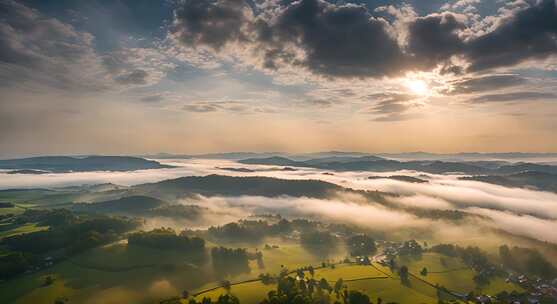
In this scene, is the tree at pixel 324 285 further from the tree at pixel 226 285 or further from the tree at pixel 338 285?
the tree at pixel 226 285

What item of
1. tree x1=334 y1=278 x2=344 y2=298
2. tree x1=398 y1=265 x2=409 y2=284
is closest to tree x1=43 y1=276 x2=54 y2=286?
tree x1=334 y1=278 x2=344 y2=298

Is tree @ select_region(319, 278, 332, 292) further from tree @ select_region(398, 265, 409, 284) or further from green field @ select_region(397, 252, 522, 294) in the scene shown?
green field @ select_region(397, 252, 522, 294)

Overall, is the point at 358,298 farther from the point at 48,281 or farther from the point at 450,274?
the point at 48,281

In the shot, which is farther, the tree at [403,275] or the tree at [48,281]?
the tree at [403,275]

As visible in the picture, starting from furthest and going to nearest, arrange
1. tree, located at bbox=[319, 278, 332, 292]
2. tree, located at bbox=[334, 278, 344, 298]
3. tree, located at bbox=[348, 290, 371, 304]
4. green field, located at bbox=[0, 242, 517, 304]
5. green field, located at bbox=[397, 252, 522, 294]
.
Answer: green field, located at bbox=[397, 252, 522, 294], tree, located at bbox=[319, 278, 332, 292], tree, located at bbox=[334, 278, 344, 298], green field, located at bbox=[0, 242, 517, 304], tree, located at bbox=[348, 290, 371, 304]

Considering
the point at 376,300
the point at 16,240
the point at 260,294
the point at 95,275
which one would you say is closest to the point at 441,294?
the point at 376,300

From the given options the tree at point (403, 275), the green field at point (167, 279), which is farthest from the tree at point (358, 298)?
the tree at point (403, 275)

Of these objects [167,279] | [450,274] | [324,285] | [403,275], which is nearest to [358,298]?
[324,285]

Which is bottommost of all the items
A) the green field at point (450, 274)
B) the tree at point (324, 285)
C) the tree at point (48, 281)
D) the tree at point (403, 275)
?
the green field at point (450, 274)

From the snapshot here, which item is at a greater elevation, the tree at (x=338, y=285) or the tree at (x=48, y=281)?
the tree at (x=48, y=281)

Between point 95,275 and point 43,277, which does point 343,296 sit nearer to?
point 95,275

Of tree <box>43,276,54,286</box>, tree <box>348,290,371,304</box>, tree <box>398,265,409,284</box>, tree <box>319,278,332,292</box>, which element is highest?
tree <box>43,276,54,286</box>

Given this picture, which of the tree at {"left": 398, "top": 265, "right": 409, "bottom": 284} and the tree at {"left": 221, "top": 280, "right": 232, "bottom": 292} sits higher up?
the tree at {"left": 221, "top": 280, "right": 232, "bottom": 292}

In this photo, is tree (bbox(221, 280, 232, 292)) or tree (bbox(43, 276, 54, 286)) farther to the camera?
tree (bbox(221, 280, 232, 292))
